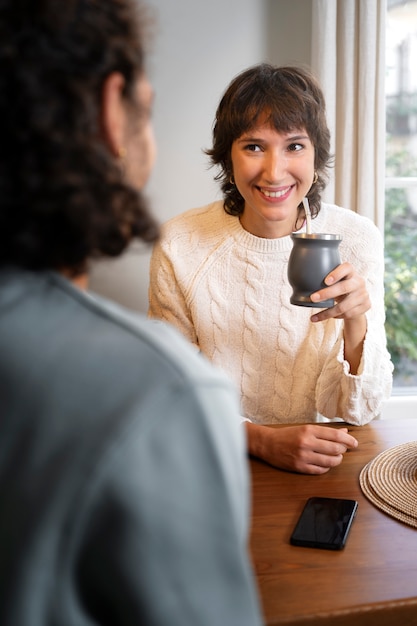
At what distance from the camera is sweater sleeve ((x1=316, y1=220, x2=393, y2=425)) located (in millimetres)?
1713

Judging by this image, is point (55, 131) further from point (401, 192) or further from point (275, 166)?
point (401, 192)

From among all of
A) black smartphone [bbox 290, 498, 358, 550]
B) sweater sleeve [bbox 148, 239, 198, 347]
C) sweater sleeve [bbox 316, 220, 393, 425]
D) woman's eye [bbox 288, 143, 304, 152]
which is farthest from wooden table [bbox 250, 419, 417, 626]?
woman's eye [bbox 288, 143, 304, 152]

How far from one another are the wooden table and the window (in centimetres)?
199

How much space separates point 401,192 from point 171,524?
9.45ft

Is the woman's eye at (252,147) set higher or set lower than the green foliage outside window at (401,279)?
higher

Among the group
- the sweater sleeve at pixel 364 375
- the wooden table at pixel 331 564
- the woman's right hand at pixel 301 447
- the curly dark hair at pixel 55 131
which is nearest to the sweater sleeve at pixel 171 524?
the curly dark hair at pixel 55 131

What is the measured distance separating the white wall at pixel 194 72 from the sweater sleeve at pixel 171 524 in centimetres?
218

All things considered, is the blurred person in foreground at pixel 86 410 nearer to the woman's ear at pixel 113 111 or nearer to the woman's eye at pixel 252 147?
the woman's ear at pixel 113 111

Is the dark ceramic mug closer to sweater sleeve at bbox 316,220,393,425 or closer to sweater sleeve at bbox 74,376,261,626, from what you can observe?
sweater sleeve at bbox 316,220,393,425

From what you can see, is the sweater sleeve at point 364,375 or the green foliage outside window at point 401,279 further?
the green foliage outside window at point 401,279

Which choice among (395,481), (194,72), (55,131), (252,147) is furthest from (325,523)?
(194,72)

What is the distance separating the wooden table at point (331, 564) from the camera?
3.07 ft

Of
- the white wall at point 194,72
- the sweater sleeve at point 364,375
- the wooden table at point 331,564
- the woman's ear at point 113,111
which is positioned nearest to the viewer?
the woman's ear at point 113,111

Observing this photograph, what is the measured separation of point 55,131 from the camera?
0.57 metres
